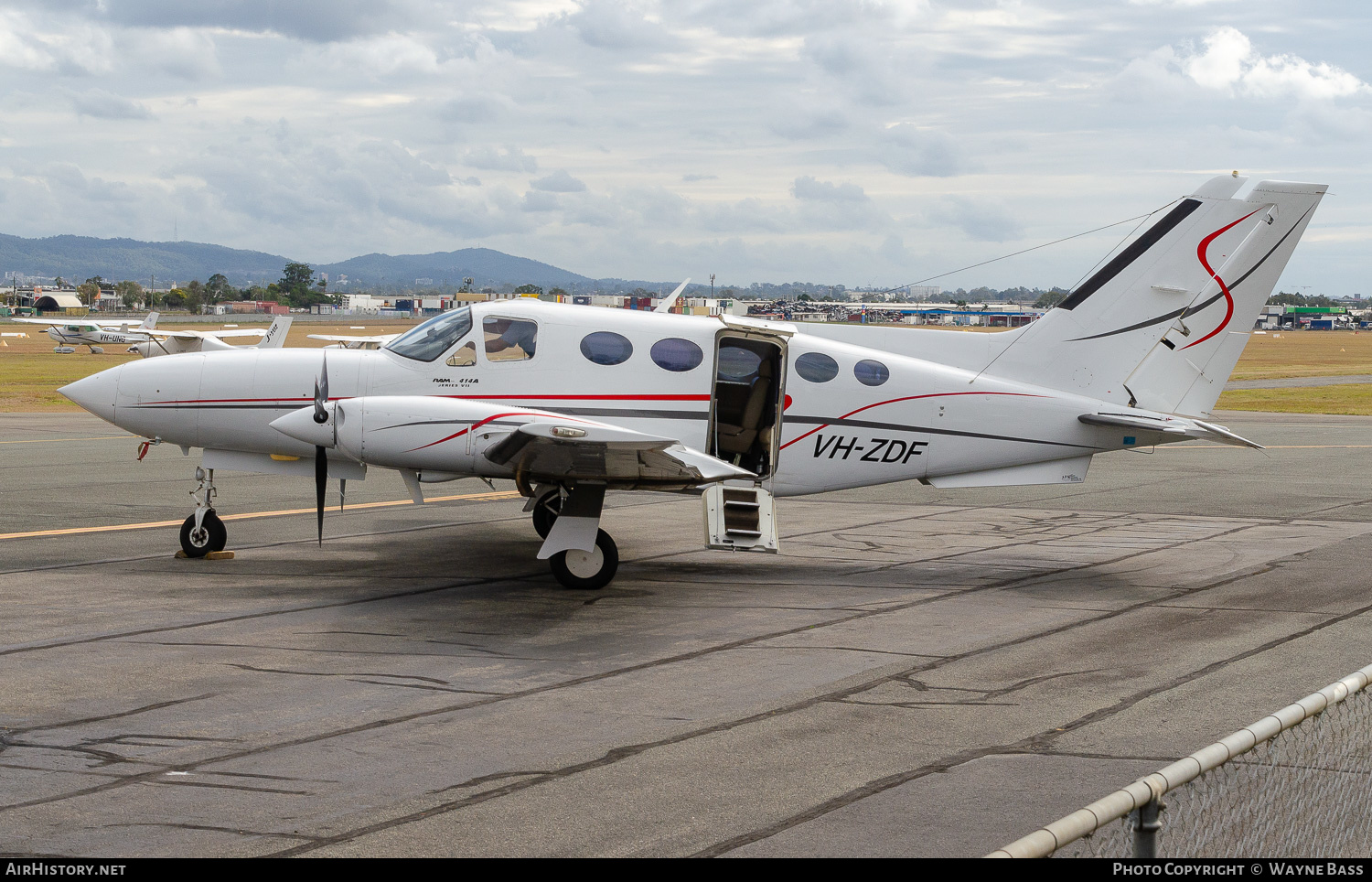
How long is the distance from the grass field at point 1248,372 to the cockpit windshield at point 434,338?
2728 cm

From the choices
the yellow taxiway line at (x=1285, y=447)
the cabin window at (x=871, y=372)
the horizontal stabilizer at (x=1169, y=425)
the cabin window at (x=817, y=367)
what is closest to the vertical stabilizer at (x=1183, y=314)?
the horizontal stabilizer at (x=1169, y=425)

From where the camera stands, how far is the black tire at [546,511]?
47.3 feet

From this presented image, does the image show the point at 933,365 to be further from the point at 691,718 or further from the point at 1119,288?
the point at 691,718

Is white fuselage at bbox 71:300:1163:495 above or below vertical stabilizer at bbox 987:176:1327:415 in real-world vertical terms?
below

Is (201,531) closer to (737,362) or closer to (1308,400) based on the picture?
(737,362)

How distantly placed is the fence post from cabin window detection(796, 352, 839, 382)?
1076 centimetres

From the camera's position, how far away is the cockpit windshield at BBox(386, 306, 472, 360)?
13500mm

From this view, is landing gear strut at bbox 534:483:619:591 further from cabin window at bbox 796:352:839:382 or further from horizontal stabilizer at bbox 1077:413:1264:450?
horizontal stabilizer at bbox 1077:413:1264:450

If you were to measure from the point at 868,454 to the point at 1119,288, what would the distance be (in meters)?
4.03

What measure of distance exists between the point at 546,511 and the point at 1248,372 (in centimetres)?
6508

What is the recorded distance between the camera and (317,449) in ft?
41.0

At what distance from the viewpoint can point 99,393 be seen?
43.7ft

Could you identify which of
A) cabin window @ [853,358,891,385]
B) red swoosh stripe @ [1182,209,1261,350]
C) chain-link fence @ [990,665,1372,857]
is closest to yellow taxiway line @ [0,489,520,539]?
cabin window @ [853,358,891,385]

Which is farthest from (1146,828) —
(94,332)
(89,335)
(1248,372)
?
(89,335)
